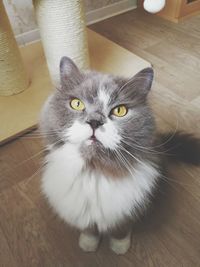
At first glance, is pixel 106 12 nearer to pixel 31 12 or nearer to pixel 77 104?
pixel 31 12

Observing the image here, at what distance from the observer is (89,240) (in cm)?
90

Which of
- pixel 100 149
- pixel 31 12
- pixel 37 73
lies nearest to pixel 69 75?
pixel 100 149

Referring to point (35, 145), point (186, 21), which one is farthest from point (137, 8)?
point (35, 145)

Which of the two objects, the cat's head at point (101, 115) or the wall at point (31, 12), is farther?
the wall at point (31, 12)

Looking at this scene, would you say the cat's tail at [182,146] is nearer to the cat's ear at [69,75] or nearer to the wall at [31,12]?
the cat's ear at [69,75]

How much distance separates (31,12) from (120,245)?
1.65 m

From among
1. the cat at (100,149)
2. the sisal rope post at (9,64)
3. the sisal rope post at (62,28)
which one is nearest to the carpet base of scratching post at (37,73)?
the sisal rope post at (9,64)

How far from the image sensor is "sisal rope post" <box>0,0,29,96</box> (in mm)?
1321

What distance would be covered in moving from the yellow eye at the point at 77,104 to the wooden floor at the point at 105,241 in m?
0.31

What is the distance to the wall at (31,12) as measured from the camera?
179cm

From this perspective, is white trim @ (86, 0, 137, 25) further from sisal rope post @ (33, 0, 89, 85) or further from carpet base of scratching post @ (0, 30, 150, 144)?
Answer: sisal rope post @ (33, 0, 89, 85)

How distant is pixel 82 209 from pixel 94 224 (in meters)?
0.08

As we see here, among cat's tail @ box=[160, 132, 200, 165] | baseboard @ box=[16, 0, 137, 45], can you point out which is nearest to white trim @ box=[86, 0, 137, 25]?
baseboard @ box=[16, 0, 137, 45]

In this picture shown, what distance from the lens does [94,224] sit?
30.9 inches
